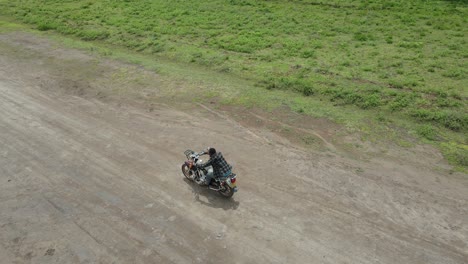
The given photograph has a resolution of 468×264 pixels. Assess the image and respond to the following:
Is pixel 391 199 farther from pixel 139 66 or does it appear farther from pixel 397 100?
pixel 139 66

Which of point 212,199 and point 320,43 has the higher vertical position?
point 320,43

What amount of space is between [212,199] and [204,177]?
0.75m

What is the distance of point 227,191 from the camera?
1116 cm

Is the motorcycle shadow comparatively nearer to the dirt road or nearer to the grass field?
the dirt road

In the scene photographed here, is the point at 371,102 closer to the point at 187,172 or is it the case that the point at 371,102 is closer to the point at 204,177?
the point at 204,177

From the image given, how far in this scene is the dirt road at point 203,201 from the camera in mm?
9586

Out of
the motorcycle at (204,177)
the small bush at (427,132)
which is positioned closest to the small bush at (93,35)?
the motorcycle at (204,177)

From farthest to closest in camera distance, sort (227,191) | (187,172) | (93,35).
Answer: (93,35) → (187,172) → (227,191)

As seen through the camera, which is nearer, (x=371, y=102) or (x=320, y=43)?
(x=371, y=102)

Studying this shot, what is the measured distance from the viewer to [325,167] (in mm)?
12562

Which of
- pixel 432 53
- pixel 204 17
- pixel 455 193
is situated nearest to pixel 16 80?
pixel 204 17

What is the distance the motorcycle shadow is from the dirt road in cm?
5

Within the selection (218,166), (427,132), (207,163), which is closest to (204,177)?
(207,163)

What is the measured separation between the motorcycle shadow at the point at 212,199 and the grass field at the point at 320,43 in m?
6.42
